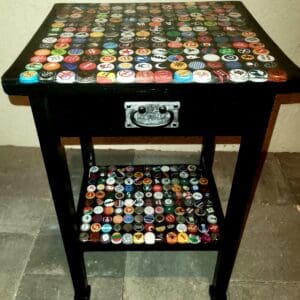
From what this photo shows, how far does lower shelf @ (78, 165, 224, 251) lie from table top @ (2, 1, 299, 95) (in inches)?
17.1

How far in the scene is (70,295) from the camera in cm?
101

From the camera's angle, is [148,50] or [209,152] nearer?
[148,50]

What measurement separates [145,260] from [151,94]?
2.23ft

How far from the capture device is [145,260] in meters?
1.11

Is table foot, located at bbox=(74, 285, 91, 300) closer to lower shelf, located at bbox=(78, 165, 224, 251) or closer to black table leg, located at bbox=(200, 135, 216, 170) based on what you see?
lower shelf, located at bbox=(78, 165, 224, 251)

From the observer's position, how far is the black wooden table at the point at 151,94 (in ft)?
1.92

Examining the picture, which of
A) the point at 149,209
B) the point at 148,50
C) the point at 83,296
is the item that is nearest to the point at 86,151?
the point at 149,209

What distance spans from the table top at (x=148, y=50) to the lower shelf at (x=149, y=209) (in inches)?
17.1

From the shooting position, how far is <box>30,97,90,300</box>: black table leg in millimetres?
618

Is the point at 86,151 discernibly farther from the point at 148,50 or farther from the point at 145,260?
the point at 148,50

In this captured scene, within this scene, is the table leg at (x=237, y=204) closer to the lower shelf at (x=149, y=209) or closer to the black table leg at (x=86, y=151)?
the lower shelf at (x=149, y=209)

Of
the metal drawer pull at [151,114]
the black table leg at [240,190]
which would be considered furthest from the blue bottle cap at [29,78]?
the black table leg at [240,190]

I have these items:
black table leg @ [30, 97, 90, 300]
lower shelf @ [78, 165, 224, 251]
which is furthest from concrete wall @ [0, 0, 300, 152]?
black table leg @ [30, 97, 90, 300]

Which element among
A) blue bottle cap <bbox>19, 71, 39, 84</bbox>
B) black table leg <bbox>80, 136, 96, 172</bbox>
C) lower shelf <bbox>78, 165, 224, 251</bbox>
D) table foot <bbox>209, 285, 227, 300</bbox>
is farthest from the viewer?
black table leg <bbox>80, 136, 96, 172</bbox>
